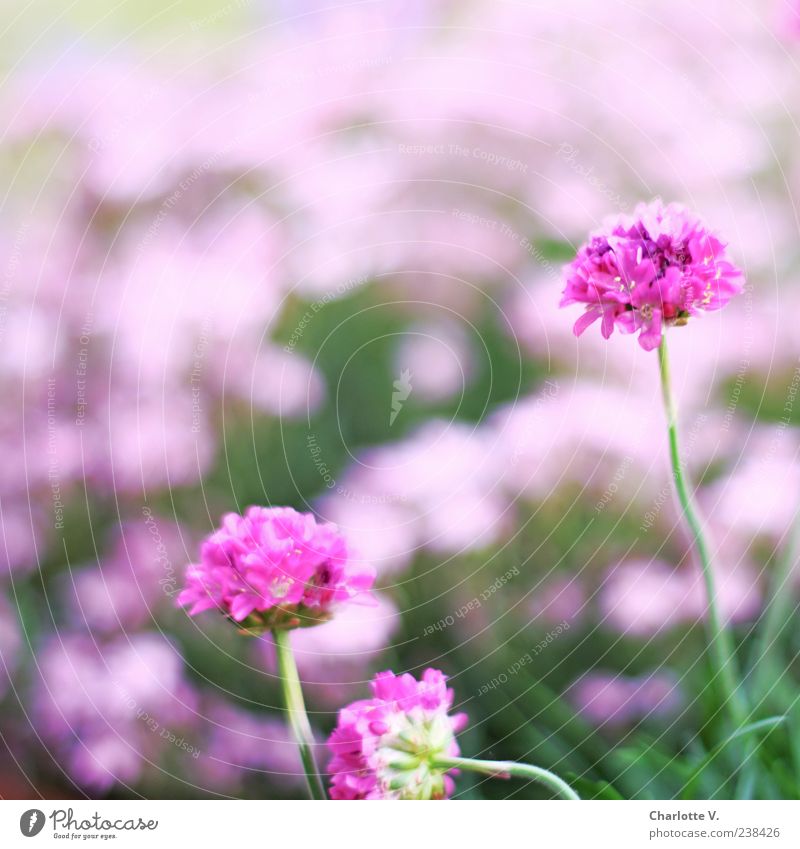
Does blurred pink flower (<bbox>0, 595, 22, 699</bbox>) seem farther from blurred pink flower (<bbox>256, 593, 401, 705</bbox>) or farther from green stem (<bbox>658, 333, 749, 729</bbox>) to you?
green stem (<bbox>658, 333, 749, 729</bbox>)

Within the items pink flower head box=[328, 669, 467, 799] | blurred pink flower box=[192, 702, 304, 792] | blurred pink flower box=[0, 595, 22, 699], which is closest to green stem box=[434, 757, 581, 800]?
pink flower head box=[328, 669, 467, 799]

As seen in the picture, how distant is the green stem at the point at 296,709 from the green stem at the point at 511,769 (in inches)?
2.4

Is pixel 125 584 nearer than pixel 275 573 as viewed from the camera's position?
No

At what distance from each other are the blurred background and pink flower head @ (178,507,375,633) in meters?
0.08

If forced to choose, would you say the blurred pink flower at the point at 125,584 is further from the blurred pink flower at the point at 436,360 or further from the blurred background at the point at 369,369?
the blurred pink flower at the point at 436,360

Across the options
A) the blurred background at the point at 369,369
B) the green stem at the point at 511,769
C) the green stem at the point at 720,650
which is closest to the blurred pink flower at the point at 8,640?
the blurred background at the point at 369,369

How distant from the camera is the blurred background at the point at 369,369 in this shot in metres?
0.46

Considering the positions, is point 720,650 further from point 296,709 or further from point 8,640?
point 8,640

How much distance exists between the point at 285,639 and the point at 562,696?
0.56 feet

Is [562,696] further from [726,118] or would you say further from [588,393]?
[726,118]

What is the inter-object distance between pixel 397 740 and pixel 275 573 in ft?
0.29

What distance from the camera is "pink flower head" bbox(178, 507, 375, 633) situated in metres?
0.37

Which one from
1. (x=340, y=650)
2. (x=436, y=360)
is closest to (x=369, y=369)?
(x=436, y=360)

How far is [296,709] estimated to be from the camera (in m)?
0.40
